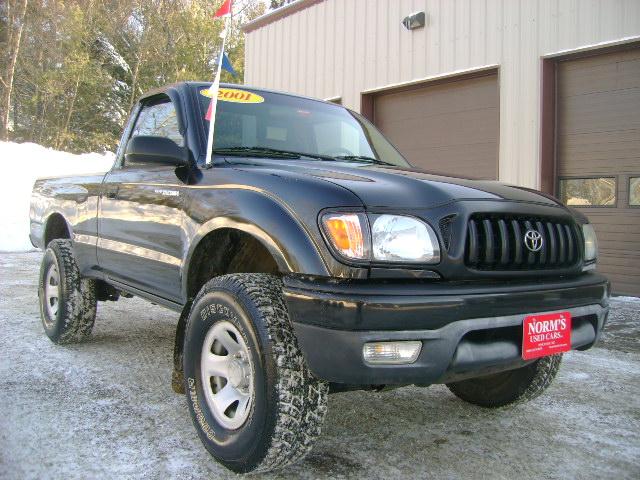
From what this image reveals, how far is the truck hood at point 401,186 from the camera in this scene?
2227mm

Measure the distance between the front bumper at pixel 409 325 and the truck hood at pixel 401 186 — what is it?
32cm

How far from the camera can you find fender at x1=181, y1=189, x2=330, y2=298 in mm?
2166

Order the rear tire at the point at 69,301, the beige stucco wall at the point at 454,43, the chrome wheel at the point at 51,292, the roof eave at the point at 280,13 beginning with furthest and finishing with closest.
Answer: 1. the roof eave at the point at 280,13
2. the beige stucco wall at the point at 454,43
3. the chrome wheel at the point at 51,292
4. the rear tire at the point at 69,301

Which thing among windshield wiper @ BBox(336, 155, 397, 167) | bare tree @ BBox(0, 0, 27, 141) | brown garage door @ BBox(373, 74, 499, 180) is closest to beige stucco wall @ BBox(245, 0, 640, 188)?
brown garage door @ BBox(373, 74, 499, 180)

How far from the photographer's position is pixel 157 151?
296 centimetres

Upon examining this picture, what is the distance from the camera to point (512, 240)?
7.75ft

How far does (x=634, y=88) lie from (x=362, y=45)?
15.0ft

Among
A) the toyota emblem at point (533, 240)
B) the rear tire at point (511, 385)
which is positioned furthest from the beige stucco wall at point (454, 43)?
the toyota emblem at point (533, 240)

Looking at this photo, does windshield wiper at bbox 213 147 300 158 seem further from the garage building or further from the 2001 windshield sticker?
the garage building

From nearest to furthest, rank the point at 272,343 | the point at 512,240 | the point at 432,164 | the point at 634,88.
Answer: the point at 272,343
the point at 512,240
the point at 634,88
the point at 432,164

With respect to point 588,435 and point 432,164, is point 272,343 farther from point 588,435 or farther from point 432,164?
point 432,164

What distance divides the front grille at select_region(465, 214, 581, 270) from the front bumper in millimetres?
103

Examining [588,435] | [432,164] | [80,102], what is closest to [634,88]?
[432,164]

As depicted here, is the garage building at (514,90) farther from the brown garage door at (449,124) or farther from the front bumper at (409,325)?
the front bumper at (409,325)
